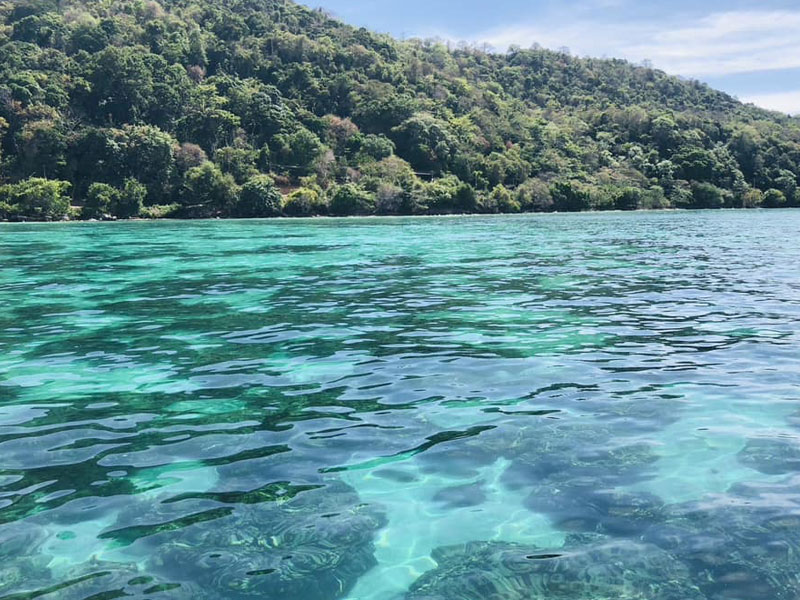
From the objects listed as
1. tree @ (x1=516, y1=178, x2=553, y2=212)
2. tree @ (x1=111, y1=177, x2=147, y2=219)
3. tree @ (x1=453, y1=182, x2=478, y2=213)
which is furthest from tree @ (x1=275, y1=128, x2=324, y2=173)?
tree @ (x1=516, y1=178, x2=553, y2=212)

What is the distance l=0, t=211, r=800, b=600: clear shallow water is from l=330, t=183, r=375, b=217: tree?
210ft

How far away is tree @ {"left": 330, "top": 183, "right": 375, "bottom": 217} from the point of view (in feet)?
256

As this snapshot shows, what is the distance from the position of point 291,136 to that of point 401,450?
90807 millimetres

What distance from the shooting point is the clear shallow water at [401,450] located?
445cm

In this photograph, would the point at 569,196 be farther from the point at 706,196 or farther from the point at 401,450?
the point at 401,450

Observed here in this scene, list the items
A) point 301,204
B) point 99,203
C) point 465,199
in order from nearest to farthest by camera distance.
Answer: point 99,203 < point 301,204 < point 465,199

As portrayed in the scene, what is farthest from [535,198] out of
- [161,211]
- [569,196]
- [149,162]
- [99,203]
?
[99,203]

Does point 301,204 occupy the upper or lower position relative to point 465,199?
lower

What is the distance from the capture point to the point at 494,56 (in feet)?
628

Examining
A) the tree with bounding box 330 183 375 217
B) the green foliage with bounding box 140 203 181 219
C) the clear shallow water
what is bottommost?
the clear shallow water

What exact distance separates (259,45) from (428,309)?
12187 centimetres

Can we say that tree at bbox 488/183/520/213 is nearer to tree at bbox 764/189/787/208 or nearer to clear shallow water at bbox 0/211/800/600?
tree at bbox 764/189/787/208

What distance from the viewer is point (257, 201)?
73.1 m

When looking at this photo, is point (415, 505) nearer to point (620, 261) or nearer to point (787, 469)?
point (787, 469)
